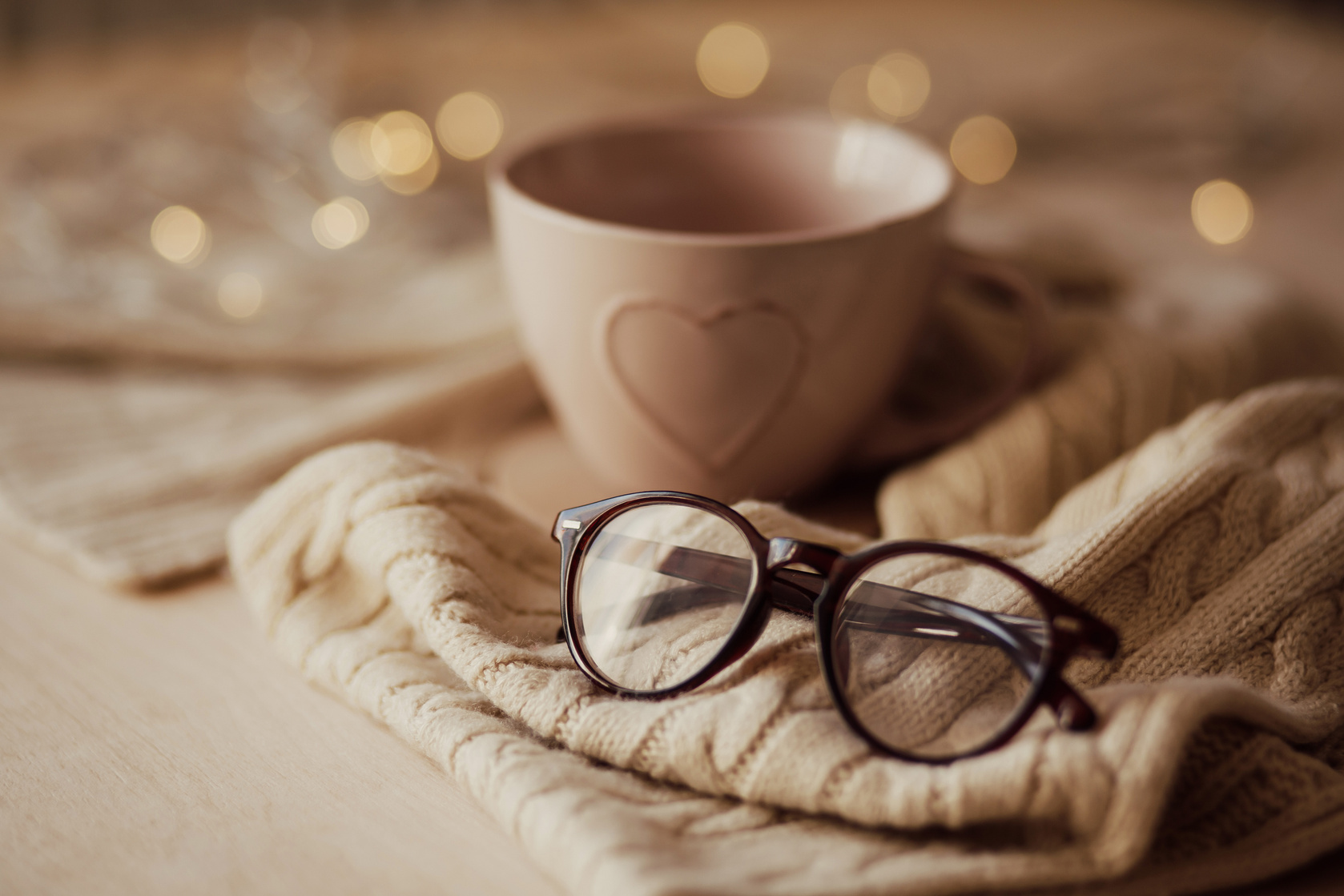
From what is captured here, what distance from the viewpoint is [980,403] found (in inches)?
18.4

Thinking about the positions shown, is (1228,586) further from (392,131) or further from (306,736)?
(392,131)

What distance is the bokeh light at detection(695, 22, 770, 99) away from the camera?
1013 mm

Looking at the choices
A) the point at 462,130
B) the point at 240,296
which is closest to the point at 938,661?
the point at 240,296

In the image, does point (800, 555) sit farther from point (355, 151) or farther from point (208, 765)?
point (355, 151)

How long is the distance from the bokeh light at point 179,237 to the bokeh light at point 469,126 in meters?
0.23

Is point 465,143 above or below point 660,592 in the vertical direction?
above

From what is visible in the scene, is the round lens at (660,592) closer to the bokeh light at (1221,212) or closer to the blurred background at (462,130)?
the blurred background at (462,130)

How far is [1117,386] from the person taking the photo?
1.48 ft

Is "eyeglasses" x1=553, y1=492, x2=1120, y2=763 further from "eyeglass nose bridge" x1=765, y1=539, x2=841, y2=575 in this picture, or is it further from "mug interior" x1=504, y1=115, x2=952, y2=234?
"mug interior" x1=504, y1=115, x2=952, y2=234

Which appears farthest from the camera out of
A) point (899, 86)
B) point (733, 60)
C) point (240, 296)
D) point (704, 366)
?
point (733, 60)

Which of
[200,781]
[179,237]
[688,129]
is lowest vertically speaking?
[200,781]

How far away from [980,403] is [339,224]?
1.49ft

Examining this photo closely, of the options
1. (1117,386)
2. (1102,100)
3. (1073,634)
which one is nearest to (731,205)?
(1117,386)

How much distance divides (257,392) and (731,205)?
27 cm
